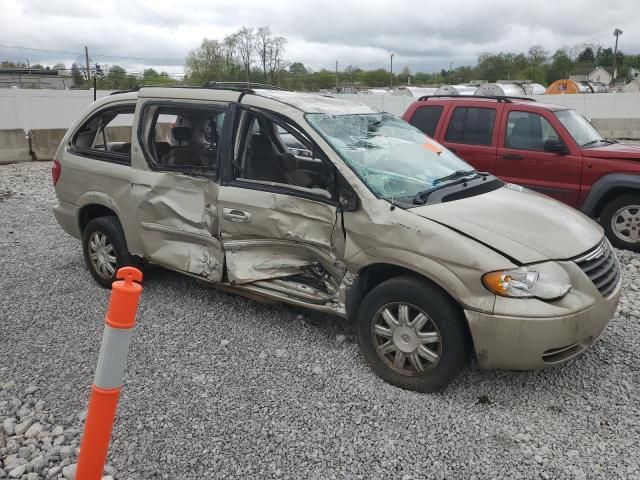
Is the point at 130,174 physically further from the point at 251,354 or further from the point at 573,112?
the point at 573,112

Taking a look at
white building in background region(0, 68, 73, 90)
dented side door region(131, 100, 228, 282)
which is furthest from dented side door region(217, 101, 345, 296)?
white building in background region(0, 68, 73, 90)

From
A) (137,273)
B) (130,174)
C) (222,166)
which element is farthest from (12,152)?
(137,273)

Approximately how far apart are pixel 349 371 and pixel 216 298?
1724 mm

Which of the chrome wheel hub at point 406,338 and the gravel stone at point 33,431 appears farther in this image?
the chrome wheel hub at point 406,338

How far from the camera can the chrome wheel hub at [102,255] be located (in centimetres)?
504

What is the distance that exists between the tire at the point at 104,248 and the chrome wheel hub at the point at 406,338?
2.61m

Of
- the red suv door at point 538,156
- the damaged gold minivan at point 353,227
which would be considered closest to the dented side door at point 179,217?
the damaged gold minivan at point 353,227

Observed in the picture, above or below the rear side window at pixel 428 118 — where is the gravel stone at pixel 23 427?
below

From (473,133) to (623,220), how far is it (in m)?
2.17

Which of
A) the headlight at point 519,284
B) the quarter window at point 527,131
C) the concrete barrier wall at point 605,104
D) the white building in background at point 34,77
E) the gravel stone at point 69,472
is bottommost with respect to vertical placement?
the gravel stone at point 69,472

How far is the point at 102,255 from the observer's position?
5.11 meters

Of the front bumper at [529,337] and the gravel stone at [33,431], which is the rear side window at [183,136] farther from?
the front bumper at [529,337]

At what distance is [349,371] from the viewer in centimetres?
369

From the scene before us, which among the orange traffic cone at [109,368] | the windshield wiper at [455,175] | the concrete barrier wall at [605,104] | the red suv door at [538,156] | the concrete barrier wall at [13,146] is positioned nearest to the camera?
the orange traffic cone at [109,368]
